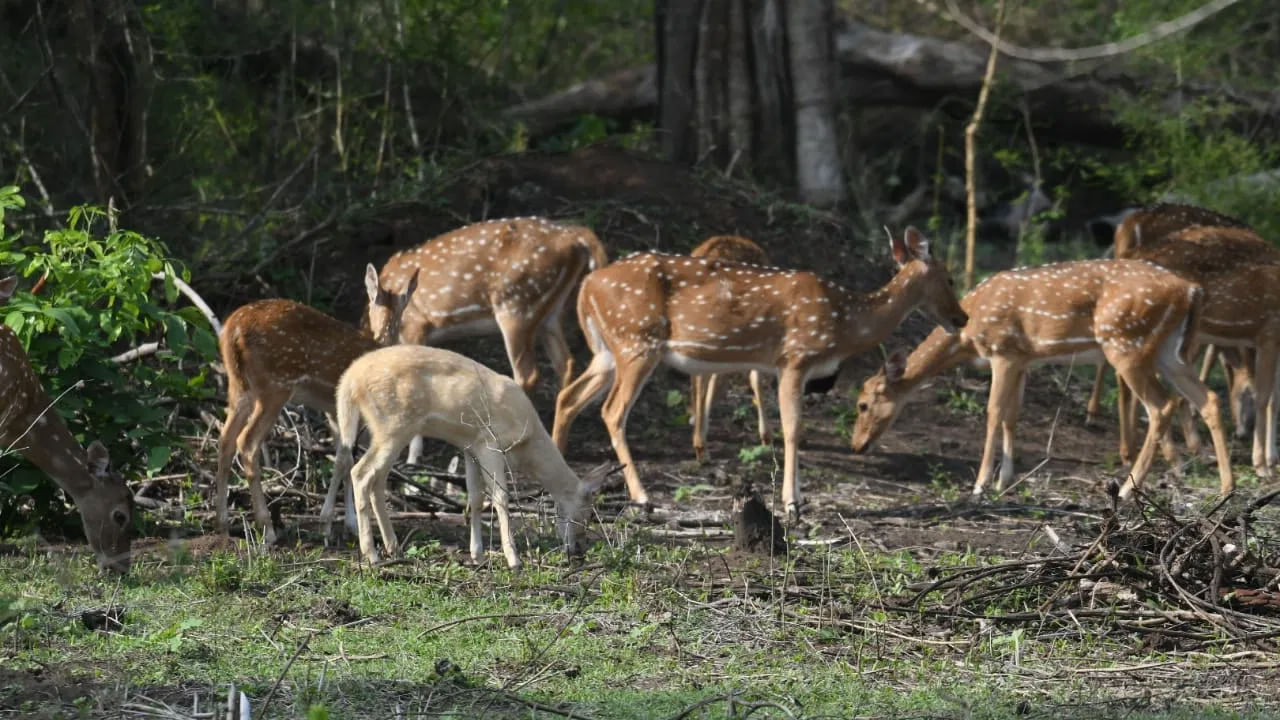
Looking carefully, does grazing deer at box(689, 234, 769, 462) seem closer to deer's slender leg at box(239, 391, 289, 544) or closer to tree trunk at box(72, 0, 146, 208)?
deer's slender leg at box(239, 391, 289, 544)

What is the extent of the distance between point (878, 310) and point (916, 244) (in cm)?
70

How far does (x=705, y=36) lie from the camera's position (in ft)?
51.7

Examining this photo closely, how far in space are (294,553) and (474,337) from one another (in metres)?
4.97

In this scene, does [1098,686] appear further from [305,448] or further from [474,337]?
[474,337]

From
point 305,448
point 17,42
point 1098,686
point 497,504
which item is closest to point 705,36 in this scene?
point 17,42

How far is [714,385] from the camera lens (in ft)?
42.5

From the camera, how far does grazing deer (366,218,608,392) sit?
12.2m

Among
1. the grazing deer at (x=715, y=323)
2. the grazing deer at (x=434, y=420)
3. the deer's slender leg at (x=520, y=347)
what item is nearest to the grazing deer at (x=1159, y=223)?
the grazing deer at (x=715, y=323)

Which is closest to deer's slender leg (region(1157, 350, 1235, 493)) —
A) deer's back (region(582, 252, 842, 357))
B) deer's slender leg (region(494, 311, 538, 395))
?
deer's back (region(582, 252, 842, 357))

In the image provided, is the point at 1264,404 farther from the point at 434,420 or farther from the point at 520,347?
the point at 434,420

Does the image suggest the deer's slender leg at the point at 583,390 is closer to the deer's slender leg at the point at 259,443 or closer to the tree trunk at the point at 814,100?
the deer's slender leg at the point at 259,443

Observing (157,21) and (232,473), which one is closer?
(232,473)

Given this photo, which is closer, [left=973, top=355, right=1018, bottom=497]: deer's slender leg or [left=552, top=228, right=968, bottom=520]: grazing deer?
[left=552, top=228, right=968, bottom=520]: grazing deer

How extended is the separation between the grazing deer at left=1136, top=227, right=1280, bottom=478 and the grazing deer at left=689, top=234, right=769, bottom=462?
2613mm
